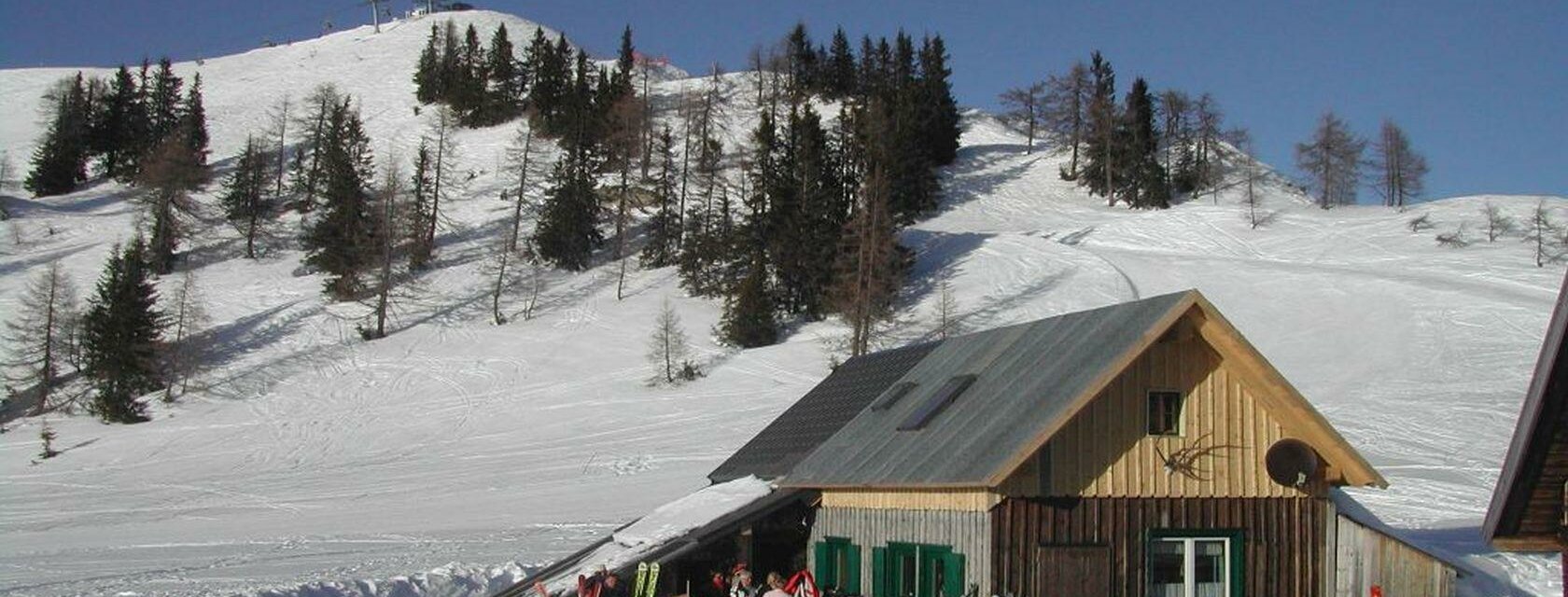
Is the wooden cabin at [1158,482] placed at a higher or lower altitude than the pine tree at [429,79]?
lower

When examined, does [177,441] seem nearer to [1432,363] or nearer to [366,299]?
[366,299]

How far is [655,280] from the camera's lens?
239 feet

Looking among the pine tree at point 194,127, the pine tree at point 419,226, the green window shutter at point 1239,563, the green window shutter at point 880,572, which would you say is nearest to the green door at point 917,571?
the green window shutter at point 880,572

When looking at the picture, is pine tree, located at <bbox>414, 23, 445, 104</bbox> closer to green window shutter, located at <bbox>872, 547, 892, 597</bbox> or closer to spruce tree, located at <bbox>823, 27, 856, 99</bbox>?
spruce tree, located at <bbox>823, 27, 856, 99</bbox>

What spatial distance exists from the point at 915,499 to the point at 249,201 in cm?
7593

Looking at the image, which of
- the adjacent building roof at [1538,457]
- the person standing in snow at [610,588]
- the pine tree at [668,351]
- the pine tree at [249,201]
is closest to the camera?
the adjacent building roof at [1538,457]

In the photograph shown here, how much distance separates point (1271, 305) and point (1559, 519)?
169 ft

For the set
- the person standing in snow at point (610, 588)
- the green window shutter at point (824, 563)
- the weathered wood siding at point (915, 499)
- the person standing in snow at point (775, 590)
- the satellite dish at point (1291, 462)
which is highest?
Answer: the satellite dish at point (1291, 462)

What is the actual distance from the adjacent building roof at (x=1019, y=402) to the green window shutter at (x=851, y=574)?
34.5 inches

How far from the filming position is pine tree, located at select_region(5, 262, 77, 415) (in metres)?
59.6

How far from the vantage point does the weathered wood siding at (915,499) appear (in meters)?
16.5

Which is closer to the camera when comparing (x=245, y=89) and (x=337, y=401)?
(x=337, y=401)

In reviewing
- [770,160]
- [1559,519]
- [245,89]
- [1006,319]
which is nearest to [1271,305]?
[1006,319]

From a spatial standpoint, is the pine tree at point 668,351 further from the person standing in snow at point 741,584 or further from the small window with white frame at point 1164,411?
the small window with white frame at point 1164,411
